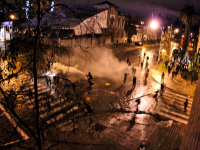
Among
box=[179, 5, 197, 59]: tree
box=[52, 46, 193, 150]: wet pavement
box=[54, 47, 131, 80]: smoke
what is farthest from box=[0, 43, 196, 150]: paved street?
box=[179, 5, 197, 59]: tree

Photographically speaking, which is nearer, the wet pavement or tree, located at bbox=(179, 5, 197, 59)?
the wet pavement

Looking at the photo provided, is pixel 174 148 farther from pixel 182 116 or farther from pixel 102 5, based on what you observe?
pixel 102 5

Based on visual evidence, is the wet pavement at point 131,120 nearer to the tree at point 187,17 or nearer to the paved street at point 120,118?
the paved street at point 120,118

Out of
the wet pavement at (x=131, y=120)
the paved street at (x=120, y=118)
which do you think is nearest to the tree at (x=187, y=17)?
the wet pavement at (x=131, y=120)

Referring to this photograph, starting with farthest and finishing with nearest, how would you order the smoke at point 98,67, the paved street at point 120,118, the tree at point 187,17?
the tree at point 187,17, the smoke at point 98,67, the paved street at point 120,118

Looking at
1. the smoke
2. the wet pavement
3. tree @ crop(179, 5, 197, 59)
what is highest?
tree @ crop(179, 5, 197, 59)

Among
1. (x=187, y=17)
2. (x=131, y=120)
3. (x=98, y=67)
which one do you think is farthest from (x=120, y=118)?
(x=187, y=17)

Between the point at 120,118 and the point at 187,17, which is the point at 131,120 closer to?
the point at 120,118

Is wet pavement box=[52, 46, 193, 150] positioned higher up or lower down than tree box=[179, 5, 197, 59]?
lower down

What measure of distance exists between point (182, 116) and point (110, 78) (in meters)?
8.43

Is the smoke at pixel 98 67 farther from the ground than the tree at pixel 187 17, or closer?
closer

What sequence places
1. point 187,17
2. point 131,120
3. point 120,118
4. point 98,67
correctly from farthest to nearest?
point 187,17
point 98,67
point 120,118
point 131,120

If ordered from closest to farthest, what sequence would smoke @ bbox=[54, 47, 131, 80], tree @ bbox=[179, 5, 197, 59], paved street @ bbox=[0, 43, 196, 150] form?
paved street @ bbox=[0, 43, 196, 150], smoke @ bbox=[54, 47, 131, 80], tree @ bbox=[179, 5, 197, 59]

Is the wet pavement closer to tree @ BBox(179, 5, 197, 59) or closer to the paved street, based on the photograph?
the paved street
